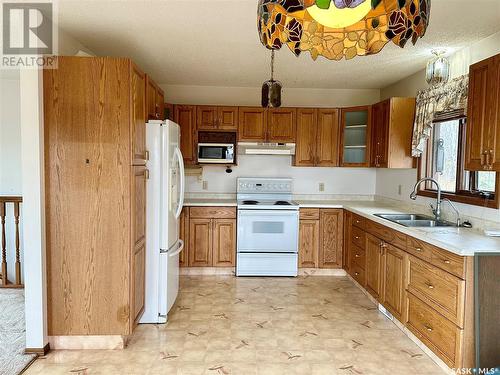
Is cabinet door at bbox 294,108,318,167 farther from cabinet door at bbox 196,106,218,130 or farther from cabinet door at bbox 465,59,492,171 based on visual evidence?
cabinet door at bbox 465,59,492,171

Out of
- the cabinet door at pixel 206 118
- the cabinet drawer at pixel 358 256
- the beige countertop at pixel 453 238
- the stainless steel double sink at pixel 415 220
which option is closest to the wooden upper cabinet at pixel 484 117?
the beige countertop at pixel 453 238

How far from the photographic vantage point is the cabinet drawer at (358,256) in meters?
3.72

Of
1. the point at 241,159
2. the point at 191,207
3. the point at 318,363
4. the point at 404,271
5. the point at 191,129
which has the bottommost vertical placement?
the point at 318,363

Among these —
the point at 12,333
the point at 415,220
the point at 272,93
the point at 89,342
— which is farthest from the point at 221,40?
the point at 12,333

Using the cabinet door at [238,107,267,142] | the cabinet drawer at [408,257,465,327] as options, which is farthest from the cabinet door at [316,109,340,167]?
the cabinet drawer at [408,257,465,327]

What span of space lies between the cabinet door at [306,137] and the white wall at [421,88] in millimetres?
991

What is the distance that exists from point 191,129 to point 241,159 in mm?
807

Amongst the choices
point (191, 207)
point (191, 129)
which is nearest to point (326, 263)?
point (191, 207)

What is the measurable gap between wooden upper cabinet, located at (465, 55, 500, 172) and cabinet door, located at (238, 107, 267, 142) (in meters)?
2.46

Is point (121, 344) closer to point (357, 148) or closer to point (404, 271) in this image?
point (404, 271)

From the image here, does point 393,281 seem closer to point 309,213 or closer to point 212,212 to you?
point 309,213

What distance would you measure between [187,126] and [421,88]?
273 centimetres

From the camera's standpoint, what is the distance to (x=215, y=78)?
14.3 feet

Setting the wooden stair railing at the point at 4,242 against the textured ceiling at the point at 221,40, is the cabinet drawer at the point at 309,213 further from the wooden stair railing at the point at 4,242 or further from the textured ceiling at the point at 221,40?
the wooden stair railing at the point at 4,242
